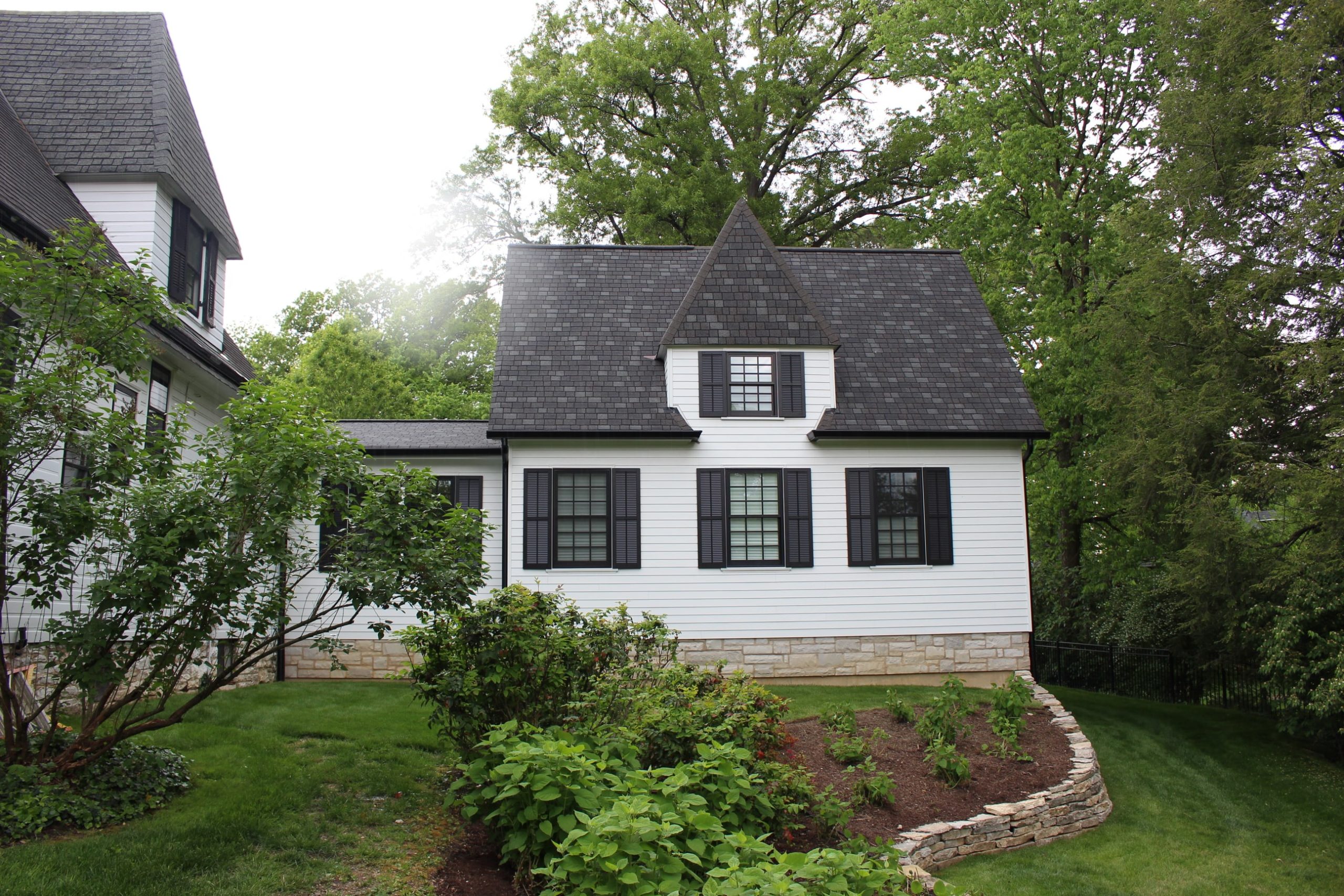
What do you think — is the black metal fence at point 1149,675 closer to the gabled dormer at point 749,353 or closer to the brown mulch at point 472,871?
the gabled dormer at point 749,353

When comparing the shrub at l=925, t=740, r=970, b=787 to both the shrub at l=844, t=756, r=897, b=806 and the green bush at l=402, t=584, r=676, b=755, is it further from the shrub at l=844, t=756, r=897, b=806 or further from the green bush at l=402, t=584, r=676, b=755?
the green bush at l=402, t=584, r=676, b=755

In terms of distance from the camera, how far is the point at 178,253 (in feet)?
44.9

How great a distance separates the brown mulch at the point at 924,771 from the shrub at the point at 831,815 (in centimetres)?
51

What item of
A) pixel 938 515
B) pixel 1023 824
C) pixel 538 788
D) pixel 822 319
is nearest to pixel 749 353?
pixel 822 319

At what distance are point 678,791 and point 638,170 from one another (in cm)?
2196

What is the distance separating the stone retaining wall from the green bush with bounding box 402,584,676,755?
3.06 meters

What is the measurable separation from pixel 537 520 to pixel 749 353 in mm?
4236

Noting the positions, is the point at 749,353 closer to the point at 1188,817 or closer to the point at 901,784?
the point at 901,784

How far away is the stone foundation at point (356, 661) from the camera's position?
14.4m

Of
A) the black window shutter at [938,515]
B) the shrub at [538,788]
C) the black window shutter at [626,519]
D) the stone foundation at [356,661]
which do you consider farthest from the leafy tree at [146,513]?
the black window shutter at [938,515]

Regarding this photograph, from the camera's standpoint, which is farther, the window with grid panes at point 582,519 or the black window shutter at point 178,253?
the window with grid panes at point 582,519

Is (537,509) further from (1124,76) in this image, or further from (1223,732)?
(1124,76)

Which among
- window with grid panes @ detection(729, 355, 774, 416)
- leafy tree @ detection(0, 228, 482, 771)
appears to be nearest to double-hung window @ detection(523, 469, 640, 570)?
window with grid panes @ detection(729, 355, 774, 416)

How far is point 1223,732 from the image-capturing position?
15086 millimetres
